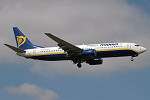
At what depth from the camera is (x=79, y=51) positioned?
69.1 metres

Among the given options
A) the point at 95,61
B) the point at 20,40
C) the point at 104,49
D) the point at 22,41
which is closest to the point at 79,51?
the point at 104,49

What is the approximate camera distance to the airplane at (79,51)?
68.1 m

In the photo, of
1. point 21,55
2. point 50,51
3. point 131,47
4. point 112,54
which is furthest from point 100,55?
point 21,55

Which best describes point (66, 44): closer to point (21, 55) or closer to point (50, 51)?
point (50, 51)

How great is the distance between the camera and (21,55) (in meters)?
73.9

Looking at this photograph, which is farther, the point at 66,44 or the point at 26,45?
the point at 26,45

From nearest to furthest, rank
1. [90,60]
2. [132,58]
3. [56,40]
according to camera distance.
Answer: [56,40], [132,58], [90,60]

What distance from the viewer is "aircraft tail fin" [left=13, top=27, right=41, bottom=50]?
3022 inches

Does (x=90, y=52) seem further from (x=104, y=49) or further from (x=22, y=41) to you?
(x=22, y=41)

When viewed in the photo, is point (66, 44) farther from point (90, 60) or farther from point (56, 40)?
point (90, 60)

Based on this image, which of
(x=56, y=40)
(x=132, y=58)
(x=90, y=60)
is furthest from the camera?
(x=90, y=60)

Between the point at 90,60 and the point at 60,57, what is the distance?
8944 mm

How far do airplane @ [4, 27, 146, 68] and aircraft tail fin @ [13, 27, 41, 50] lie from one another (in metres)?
1.73

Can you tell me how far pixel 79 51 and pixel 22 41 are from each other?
17472mm
